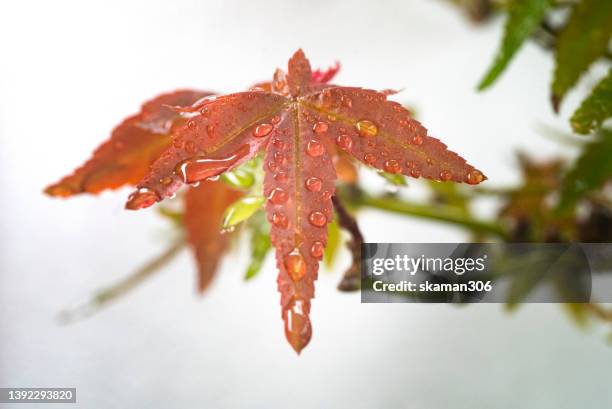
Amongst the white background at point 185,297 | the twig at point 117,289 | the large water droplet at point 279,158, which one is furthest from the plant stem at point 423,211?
the large water droplet at point 279,158

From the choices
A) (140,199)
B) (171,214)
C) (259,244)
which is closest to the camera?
(140,199)

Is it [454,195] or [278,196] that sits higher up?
[454,195]

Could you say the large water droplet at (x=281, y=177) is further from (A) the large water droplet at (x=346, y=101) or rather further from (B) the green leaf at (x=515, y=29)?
(B) the green leaf at (x=515, y=29)

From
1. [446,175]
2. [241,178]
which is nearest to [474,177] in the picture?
[446,175]

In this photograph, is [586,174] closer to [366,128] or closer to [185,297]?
[366,128]

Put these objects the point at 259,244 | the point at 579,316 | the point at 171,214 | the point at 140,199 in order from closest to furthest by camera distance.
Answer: the point at 140,199
the point at 259,244
the point at 171,214
the point at 579,316

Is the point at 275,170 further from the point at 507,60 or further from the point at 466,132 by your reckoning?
the point at 466,132

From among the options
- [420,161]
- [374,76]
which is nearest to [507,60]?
[420,161]
